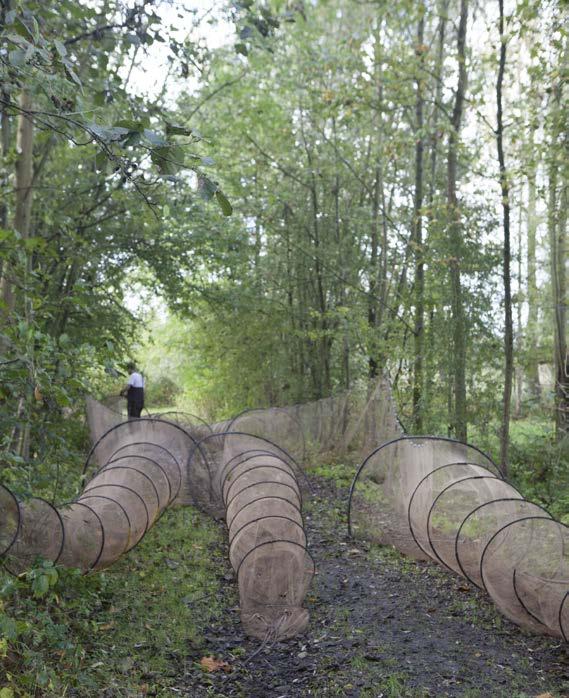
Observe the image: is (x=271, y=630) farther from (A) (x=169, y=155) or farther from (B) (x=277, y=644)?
(A) (x=169, y=155)

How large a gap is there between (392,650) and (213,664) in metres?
1.29

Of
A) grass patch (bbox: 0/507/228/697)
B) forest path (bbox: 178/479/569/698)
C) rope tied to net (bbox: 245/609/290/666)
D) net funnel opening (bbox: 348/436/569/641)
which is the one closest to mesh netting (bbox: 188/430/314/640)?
rope tied to net (bbox: 245/609/290/666)

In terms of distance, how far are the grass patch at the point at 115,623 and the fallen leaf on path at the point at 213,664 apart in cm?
16

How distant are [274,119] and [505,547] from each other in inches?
439

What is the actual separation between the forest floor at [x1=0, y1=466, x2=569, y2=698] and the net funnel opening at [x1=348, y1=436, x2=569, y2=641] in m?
0.26

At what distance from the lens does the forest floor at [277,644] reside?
4445 mm

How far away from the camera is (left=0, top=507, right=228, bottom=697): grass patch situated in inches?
157

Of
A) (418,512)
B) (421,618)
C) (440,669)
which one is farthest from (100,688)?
(418,512)

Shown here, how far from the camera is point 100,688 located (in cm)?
421

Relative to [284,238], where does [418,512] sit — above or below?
below

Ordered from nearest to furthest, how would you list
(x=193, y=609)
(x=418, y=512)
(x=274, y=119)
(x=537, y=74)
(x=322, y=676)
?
(x=322, y=676) < (x=193, y=609) < (x=418, y=512) < (x=537, y=74) < (x=274, y=119)

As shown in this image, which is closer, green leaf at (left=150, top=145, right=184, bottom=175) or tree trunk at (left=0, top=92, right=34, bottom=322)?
green leaf at (left=150, top=145, right=184, bottom=175)

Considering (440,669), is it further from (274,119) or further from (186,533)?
(274,119)

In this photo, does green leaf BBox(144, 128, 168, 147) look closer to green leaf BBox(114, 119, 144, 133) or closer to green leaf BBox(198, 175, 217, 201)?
green leaf BBox(114, 119, 144, 133)
